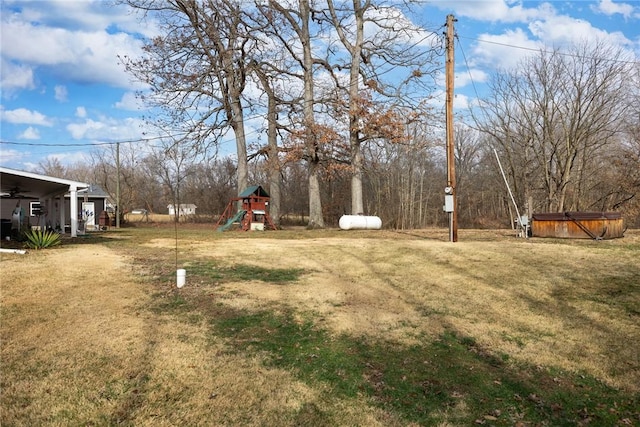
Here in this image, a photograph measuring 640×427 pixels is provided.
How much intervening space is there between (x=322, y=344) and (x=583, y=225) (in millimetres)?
13068

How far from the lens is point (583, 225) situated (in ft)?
51.1

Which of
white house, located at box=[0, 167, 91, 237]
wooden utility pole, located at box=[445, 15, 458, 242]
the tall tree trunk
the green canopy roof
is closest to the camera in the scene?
white house, located at box=[0, 167, 91, 237]

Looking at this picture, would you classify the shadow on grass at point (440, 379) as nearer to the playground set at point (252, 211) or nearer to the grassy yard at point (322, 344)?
the grassy yard at point (322, 344)

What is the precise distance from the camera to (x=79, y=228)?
23.2 m

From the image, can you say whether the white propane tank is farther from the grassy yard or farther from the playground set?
the grassy yard

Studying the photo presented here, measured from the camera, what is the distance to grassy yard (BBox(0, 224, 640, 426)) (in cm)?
A: 413

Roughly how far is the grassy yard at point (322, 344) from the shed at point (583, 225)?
4.93 meters

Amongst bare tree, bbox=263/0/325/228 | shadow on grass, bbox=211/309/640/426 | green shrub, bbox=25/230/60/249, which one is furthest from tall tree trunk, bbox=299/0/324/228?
shadow on grass, bbox=211/309/640/426

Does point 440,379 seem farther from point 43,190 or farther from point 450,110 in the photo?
point 43,190

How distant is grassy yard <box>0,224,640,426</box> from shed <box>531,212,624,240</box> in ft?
16.2

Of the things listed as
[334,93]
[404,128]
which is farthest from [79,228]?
[404,128]

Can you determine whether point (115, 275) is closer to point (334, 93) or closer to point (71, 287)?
point (71, 287)

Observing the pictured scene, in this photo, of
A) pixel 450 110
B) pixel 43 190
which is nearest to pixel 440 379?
pixel 450 110

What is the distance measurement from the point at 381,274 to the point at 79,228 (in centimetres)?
1828
